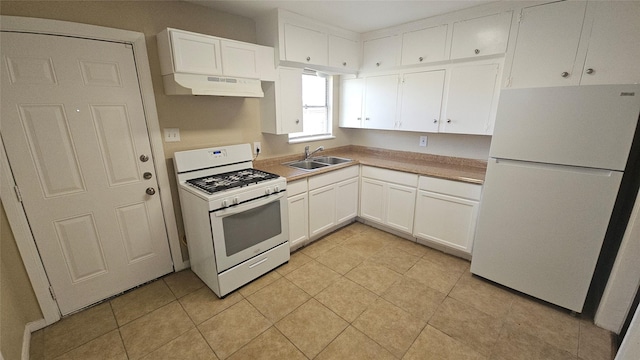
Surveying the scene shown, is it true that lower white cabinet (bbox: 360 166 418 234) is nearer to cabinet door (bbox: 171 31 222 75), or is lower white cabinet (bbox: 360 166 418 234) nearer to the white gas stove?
the white gas stove

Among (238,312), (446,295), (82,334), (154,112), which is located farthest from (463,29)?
(82,334)

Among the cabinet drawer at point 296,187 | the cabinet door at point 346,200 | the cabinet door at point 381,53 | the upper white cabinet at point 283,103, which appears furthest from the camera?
the cabinet door at point 346,200

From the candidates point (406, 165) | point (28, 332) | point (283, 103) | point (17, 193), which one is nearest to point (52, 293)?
point (28, 332)

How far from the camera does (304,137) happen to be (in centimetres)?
348

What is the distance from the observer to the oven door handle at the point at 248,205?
2.00m

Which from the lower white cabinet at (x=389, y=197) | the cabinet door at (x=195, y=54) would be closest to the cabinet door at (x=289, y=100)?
the cabinet door at (x=195, y=54)

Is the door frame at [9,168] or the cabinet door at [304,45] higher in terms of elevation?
the cabinet door at [304,45]

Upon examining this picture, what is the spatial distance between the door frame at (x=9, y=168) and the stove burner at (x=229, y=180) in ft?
1.13

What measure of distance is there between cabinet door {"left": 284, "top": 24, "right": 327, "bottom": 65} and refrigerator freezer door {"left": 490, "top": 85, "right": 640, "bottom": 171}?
1813 mm

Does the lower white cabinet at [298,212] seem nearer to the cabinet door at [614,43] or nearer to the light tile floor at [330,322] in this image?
the light tile floor at [330,322]

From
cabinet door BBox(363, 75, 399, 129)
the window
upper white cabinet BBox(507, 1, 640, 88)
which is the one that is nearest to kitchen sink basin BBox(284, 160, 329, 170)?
the window

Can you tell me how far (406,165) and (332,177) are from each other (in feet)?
2.88

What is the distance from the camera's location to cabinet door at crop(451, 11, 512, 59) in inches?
89.5

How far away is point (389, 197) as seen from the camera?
3051mm
